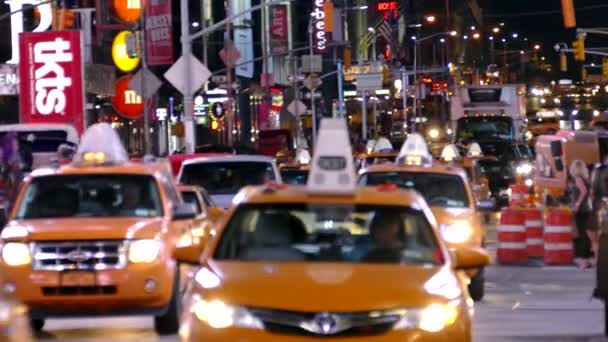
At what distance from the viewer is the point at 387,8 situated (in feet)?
416

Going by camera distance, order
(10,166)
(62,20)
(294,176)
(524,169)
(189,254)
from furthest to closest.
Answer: (62,20)
(524,169)
(294,176)
(10,166)
(189,254)

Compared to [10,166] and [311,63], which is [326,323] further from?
[311,63]

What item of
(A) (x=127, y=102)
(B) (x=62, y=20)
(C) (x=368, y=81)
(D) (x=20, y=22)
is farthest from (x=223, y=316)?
(C) (x=368, y=81)

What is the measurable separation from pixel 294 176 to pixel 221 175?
6177 mm

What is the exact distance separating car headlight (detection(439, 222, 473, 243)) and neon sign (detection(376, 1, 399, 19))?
352 ft

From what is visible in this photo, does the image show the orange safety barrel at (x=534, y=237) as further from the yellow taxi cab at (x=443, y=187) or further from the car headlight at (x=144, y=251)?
the car headlight at (x=144, y=251)

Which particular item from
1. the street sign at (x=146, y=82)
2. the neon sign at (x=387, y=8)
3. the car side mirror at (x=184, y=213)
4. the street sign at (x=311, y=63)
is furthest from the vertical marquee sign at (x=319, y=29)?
the car side mirror at (x=184, y=213)

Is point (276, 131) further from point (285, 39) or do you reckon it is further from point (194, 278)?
point (194, 278)

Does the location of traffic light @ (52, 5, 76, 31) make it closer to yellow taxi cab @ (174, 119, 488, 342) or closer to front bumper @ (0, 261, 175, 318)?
front bumper @ (0, 261, 175, 318)

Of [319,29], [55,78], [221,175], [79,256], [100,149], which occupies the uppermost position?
[319,29]

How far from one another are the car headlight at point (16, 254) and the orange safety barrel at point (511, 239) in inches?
466

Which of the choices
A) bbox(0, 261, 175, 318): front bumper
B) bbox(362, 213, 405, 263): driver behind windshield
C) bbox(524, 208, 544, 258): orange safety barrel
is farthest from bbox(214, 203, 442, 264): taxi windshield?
bbox(524, 208, 544, 258): orange safety barrel

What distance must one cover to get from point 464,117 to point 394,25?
69946mm

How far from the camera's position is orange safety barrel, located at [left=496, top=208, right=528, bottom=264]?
982 inches
